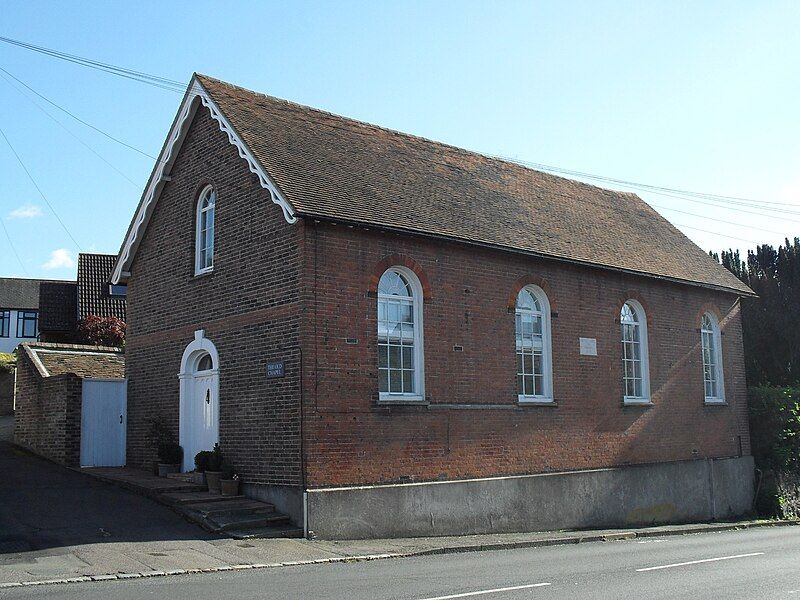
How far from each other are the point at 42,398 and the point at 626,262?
14.4m

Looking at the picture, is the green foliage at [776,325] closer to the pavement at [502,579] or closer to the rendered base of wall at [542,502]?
the rendered base of wall at [542,502]

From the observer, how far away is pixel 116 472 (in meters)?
19.0

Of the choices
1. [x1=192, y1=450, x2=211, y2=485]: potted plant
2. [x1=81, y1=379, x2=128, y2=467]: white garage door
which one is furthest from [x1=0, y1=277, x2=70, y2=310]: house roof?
[x1=192, y1=450, x2=211, y2=485]: potted plant

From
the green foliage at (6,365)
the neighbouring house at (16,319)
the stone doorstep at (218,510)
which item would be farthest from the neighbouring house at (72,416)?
the neighbouring house at (16,319)

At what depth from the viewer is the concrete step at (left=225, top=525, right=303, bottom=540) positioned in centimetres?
1425

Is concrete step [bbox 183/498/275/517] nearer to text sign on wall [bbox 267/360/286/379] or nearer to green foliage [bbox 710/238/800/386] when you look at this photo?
text sign on wall [bbox 267/360/286/379]

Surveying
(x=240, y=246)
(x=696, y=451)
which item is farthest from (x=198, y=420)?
(x=696, y=451)

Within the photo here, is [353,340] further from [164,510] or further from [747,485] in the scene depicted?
[747,485]

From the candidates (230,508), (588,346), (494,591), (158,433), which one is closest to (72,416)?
(158,433)

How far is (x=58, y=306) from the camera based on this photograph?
41.2 meters

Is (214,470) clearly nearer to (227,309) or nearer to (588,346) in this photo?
(227,309)

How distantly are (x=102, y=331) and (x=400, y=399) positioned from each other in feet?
72.7

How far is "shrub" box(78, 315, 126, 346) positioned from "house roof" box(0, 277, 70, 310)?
30.1 m

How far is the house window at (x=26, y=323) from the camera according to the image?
6341 centimetres
